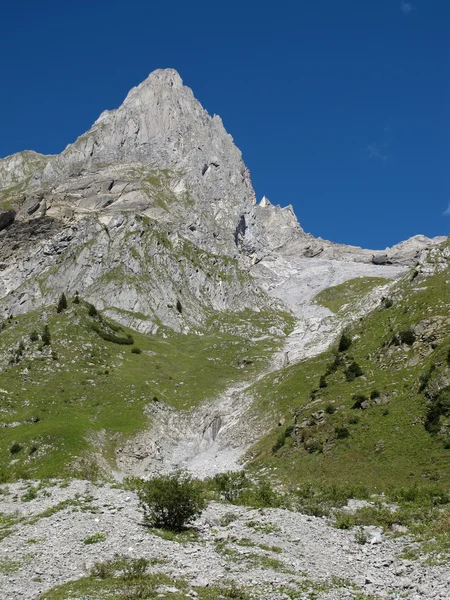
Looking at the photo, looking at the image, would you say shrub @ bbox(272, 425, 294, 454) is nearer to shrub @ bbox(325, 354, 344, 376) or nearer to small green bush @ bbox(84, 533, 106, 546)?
shrub @ bbox(325, 354, 344, 376)

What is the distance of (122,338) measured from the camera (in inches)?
4166

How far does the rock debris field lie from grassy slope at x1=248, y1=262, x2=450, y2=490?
11746 millimetres

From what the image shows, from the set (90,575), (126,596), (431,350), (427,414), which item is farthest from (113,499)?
(431,350)

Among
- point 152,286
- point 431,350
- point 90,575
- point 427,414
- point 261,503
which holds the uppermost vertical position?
point 152,286

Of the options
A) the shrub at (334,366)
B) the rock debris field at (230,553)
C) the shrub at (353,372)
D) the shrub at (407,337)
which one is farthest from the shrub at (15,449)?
the shrub at (407,337)

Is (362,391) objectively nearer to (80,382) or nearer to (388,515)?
(388,515)

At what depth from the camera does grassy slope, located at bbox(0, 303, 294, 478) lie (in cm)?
5600

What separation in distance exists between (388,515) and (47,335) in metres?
72.0

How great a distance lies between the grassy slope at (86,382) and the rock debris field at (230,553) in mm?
21017

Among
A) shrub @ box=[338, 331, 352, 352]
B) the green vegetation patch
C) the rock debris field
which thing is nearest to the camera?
the green vegetation patch

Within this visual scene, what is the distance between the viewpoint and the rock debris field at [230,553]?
20.1 metres

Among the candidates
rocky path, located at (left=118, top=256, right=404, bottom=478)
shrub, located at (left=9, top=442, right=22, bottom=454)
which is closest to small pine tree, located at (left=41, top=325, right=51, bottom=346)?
rocky path, located at (left=118, top=256, right=404, bottom=478)

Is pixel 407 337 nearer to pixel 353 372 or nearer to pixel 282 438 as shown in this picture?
pixel 353 372

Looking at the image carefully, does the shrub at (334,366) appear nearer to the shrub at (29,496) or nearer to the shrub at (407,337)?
the shrub at (407,337)
